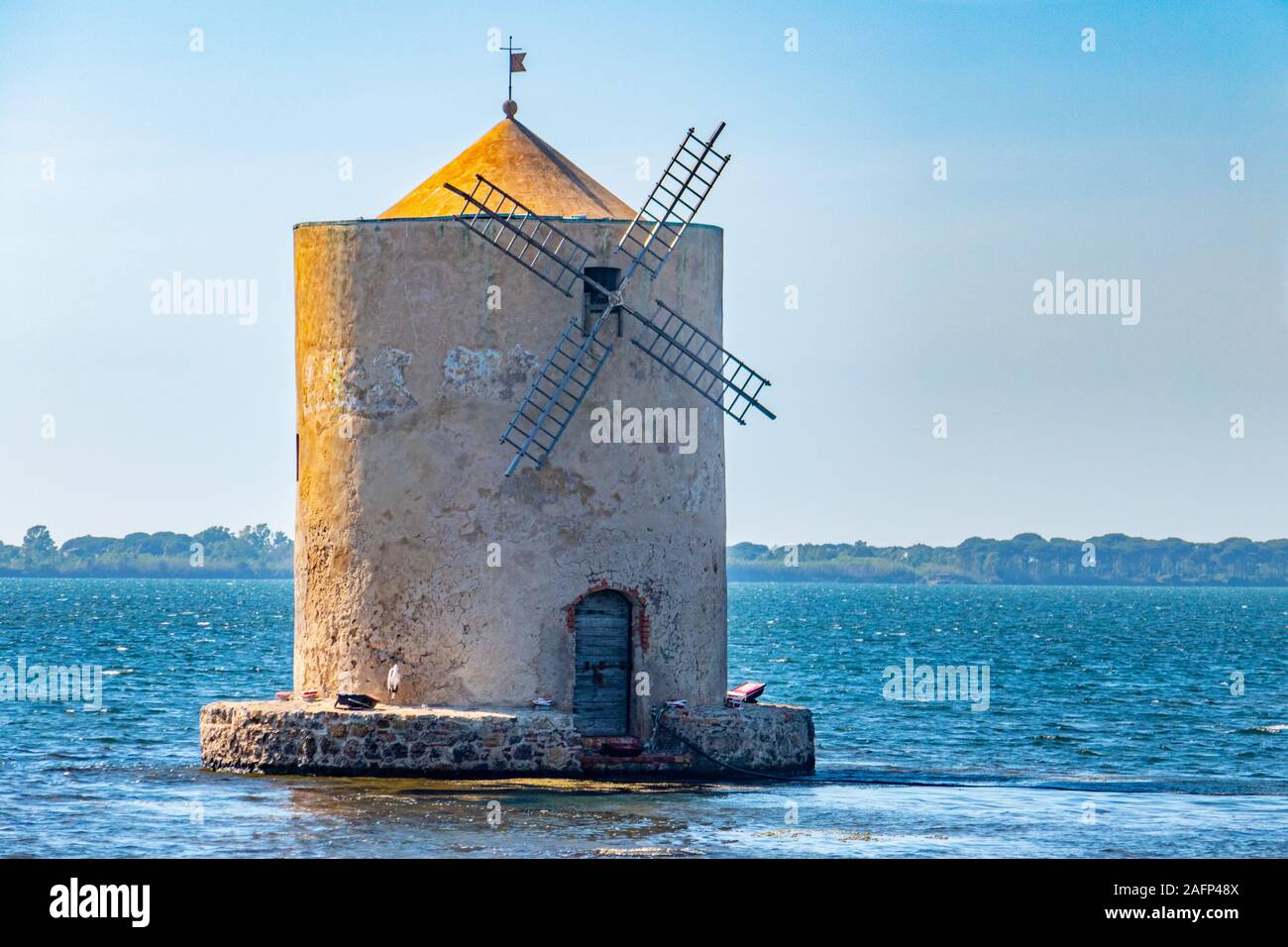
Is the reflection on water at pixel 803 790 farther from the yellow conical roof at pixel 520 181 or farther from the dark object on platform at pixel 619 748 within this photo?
the yellow conical roof at pixel 520 181

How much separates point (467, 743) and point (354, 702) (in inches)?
61.0

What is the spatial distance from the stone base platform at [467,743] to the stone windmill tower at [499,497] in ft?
0.10

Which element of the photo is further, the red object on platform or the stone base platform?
the red object on platform

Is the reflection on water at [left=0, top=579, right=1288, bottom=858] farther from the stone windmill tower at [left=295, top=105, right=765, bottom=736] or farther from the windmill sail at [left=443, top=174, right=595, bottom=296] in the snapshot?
the windmill sail at [left=443, top=174, right=595, bottom=296]

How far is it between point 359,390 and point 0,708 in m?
19.0

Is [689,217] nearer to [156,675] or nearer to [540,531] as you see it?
[540,531]

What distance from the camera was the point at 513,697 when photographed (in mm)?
24547

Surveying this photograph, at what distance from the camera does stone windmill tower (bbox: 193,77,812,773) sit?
2448 cm

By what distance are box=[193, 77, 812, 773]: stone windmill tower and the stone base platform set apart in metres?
0.03

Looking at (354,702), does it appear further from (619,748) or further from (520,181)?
(520,181)

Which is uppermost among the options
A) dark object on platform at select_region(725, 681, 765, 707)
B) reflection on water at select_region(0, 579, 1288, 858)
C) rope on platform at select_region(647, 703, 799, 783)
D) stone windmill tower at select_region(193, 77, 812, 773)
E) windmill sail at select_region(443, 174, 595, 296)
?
windmill sail at select_region(443, 174, 595, 296)

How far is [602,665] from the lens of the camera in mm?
24984

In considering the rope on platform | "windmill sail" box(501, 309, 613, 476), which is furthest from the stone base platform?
"windmill sail" box(501, 309, 613, 476)

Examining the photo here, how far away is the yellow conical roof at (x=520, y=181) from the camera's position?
25.5 meters
